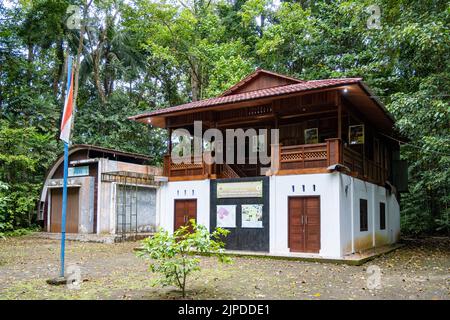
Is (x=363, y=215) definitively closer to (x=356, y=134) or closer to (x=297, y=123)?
(x=356, y=134)

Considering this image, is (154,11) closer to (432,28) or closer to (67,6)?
(67,6)

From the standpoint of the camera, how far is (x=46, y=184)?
21969mm

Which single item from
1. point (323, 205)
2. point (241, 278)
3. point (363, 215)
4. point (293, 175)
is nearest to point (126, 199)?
point (293, 175)

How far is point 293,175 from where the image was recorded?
1350cm

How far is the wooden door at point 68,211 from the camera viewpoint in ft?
68.1

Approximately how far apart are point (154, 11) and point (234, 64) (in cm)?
730

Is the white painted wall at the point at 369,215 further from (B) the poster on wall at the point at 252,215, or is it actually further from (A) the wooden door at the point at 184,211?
(A) the wooden door at the point at 184,211

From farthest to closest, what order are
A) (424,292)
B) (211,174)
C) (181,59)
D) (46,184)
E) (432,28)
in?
(181,59), (46,184), (211,174), (432,28), (424,292)

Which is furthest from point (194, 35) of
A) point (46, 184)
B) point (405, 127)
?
point (405, 127)

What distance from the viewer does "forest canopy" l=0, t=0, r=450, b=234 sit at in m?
15.7

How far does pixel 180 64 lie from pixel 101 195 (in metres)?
13.4

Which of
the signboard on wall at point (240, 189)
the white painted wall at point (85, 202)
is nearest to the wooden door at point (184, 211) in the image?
the signboard on wall at point (240, 189)

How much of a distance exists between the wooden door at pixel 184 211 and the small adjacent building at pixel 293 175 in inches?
1.5
